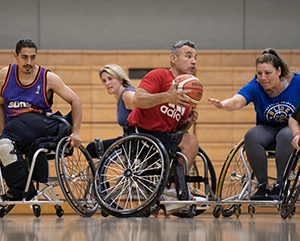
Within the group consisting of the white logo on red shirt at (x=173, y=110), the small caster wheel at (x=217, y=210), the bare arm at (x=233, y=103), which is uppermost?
the bare arm at (x=233, y=103)

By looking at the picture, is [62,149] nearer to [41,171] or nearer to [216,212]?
[41,171]

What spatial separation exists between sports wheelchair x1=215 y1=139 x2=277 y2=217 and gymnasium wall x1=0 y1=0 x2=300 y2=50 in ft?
11.5

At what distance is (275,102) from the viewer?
281 centimetres

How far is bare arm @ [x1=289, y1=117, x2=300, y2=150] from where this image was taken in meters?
2.39

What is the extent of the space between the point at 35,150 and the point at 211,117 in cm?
309

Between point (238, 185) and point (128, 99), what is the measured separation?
87 centimetres

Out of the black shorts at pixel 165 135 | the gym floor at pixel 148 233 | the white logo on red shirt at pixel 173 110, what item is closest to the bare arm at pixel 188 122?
the white logo on red shirt at pixel 173 110

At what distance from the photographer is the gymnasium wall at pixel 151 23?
6.40m

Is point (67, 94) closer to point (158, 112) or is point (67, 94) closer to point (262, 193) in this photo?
point (158, 112)

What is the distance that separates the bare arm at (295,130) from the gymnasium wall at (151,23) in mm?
3983

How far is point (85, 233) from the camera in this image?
1.98 metres

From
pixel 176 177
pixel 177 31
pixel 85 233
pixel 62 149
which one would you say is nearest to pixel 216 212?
pixel 176 177

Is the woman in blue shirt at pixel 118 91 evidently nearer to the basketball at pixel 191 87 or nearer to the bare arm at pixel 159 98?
the bare arm at pixel 159 98

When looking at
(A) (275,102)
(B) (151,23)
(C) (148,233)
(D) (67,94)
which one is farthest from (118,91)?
(B) (151,23)
